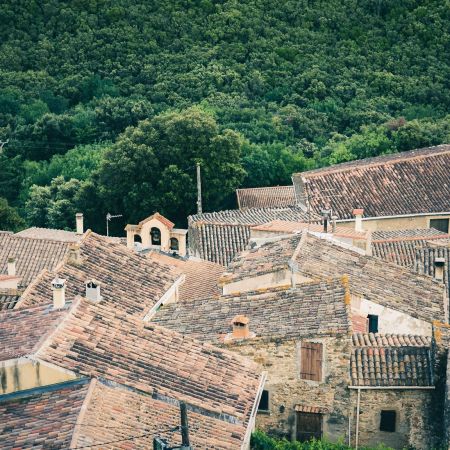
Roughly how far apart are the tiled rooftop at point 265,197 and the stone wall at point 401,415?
29.8m

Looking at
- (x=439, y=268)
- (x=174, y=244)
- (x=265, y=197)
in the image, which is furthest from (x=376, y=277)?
(x=265, y=197)

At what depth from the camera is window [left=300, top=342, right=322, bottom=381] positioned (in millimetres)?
23281

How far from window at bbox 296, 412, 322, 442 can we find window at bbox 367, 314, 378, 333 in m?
4.36

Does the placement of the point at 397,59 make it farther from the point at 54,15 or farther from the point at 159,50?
the point at 54,15

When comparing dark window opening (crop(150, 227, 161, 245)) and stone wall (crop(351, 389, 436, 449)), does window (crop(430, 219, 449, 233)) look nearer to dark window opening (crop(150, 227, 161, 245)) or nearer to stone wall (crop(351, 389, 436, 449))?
dark window opening (crop(150, 227, 161, 245))

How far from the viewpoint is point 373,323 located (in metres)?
27.5

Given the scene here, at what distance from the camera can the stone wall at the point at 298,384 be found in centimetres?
2342

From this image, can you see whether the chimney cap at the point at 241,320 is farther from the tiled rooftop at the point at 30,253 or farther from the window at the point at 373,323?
the tiled rooftop at the point at 30,253

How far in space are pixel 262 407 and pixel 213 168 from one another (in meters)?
31.1

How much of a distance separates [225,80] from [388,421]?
5124 centimetres

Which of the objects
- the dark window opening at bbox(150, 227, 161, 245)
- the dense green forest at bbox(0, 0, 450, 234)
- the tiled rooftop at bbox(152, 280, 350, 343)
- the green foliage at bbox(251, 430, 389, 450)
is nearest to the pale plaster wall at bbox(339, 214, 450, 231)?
the dark window opening at bbox(150, 227, 161, 245)

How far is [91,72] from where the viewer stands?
248 feet

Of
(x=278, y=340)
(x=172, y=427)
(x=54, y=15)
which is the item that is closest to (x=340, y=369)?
(x=278, y=340)

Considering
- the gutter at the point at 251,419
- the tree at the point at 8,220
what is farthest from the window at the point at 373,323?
the tree at the point at 8,220
